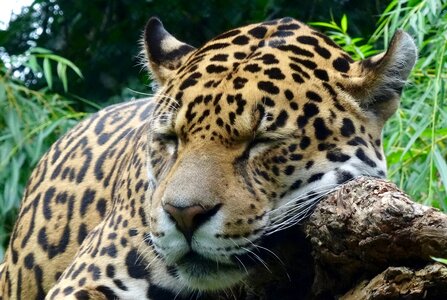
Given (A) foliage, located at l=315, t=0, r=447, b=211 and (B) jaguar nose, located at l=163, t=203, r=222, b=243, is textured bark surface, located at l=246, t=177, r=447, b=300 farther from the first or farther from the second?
(A) foliage, located at l=315, t=0, r=447, b=211

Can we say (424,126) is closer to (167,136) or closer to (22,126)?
(167,136)

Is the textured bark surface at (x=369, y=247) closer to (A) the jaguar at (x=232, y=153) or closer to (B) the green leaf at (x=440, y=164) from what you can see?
(A) the jaguar at (x=232, y=153)

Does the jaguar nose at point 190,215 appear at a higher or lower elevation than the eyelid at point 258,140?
lower

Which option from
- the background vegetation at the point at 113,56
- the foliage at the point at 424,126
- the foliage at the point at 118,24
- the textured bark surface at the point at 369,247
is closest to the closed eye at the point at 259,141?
the textured bark surface at the point at 369,247

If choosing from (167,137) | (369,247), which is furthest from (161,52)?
(369,247)

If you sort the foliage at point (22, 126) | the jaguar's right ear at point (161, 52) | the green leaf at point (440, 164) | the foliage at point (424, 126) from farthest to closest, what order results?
the foliage at point (22, 126) → the foliage at point (424, 126) → the green leaf at point (440, 164) → the jaguar's right ear at point (161, 52)

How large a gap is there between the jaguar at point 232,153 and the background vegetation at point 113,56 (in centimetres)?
235

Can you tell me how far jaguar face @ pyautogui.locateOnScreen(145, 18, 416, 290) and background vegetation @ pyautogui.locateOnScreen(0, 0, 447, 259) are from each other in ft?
7.84

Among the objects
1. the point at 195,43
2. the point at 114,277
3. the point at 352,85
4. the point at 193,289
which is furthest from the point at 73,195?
the point at 195,43

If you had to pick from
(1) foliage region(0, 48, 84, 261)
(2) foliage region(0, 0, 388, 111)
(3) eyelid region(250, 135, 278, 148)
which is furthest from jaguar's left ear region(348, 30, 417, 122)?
(2) foliage region(0, 0, 388, 111)

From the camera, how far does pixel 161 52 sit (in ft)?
19.0

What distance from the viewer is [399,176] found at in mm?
7742

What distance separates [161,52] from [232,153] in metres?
1.14

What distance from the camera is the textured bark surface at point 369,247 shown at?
3854 mm
